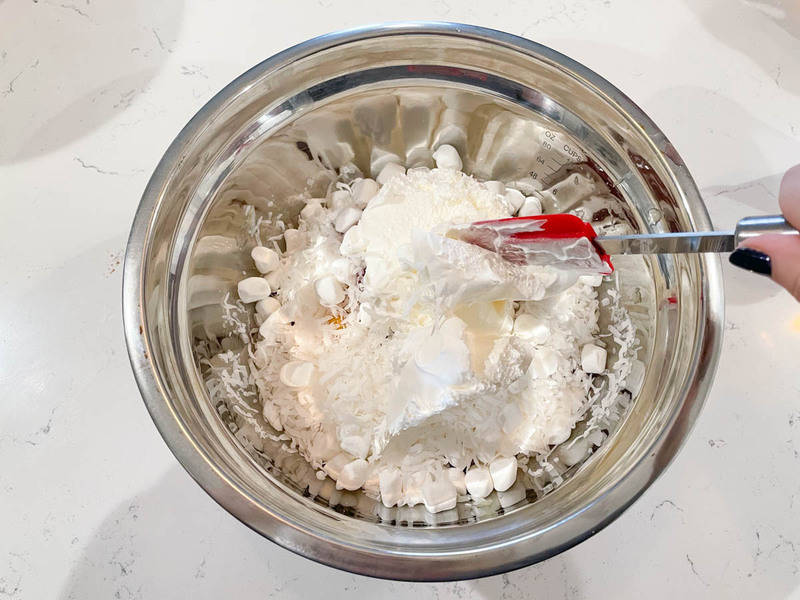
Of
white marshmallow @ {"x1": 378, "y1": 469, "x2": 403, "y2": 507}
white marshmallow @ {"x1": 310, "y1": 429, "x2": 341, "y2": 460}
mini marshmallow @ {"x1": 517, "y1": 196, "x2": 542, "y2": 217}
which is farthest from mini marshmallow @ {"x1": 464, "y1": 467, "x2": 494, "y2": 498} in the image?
mini marshmallow @ {"x1": 517, "y1": 196, "x2": 542, "y2": 217}

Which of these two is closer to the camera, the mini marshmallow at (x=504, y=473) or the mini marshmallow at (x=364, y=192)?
the mini marshmallow at (x=504, y=473)

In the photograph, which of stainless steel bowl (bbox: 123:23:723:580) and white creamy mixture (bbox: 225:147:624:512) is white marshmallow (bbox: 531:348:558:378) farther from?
stainless steel bowl (bbox: 123:23:723:580)

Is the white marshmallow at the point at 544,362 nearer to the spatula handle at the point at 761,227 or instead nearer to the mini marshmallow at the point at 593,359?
the mini marshmallow at the point at 593,359

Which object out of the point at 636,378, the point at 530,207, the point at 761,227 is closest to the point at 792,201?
the point at 761,227

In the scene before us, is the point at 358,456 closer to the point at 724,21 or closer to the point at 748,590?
the point at 748,590

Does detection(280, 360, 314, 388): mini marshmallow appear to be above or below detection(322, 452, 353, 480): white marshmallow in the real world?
above

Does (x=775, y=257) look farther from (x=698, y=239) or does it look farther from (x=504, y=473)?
(x=504, y=473)

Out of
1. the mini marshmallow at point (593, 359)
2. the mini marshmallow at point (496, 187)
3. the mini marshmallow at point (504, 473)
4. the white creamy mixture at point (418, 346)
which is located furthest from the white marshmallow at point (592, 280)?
the mini marshmallow at point (504, 473)
